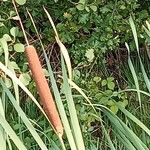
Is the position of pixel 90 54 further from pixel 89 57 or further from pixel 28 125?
pixel 28 125

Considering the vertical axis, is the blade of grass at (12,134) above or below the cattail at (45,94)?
below

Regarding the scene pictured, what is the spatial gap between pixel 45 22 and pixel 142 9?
0.51 m

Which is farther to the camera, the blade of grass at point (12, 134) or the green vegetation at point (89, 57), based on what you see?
the green vegetation at point (89, 57)

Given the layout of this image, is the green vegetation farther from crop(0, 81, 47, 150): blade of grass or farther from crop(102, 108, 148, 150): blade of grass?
crop(0, 81, 47, 150): blade of grass

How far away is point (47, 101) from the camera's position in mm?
827

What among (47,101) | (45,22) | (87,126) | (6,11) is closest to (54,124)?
(47,101)

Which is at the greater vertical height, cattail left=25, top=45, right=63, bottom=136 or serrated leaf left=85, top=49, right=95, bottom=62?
cattail left=25, top=45, right=63, bottom=136

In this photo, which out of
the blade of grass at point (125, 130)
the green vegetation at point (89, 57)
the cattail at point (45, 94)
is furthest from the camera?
the green vegetation at point (89, 57)

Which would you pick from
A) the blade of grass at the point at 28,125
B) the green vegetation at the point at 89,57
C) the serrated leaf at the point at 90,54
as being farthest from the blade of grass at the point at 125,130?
the serrated leaf at the point at 90,54

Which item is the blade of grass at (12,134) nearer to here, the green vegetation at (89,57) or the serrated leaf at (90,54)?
the green vegetation at (89,57)

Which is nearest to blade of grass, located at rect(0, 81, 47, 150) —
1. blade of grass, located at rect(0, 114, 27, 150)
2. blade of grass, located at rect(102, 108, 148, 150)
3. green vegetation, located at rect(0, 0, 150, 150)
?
blade of grass, located at rect(0, 114, 27, 150)

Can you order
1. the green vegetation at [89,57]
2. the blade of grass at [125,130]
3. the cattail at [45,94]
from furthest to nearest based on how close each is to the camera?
the green vegetation at [89,57] < the blade of grass at [125,130] < the cattail at [45,94]

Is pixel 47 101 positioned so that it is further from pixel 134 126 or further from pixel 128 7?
pixel 128 7

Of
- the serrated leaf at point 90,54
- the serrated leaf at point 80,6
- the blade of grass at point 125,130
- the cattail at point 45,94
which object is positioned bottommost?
the blade of grass at point 125,130
